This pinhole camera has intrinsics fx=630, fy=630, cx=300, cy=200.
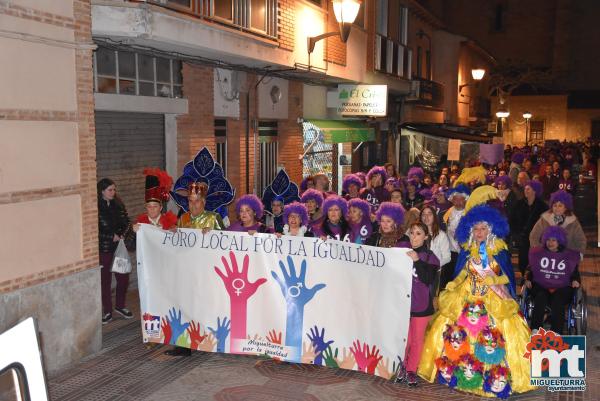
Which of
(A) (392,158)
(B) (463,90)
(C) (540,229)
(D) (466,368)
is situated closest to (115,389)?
(D) (466,368)

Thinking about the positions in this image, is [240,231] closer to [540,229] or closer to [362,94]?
[540,229]

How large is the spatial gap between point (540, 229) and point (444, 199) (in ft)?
7.36

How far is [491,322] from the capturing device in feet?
21.4

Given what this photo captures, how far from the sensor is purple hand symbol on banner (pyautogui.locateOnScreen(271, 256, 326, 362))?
7.07 m

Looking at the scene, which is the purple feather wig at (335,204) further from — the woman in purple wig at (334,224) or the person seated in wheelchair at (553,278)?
the person seated in wheelchair at (553,278)

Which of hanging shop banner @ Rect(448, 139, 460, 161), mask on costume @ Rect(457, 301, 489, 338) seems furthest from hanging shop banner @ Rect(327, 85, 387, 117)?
mask on costume @ Rect(457, 301, 489, 338)

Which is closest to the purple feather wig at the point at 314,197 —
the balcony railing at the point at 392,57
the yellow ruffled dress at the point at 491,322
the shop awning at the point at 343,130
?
the yellow ruffled dress at the point at 491,322

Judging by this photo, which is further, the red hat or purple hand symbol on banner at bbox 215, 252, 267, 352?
the red hat

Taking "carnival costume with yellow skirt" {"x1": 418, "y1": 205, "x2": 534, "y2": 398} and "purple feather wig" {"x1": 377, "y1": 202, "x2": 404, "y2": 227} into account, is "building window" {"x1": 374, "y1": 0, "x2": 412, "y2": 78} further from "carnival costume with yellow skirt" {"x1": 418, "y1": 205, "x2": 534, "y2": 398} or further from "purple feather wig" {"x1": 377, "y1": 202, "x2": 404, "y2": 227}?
"carnival costume with yellow skirt" {"x1": 418, "y1": 205, "x2": 534, "y2": 398}

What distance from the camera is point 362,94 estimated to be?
59.2 ft

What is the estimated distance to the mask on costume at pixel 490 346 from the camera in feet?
21.1

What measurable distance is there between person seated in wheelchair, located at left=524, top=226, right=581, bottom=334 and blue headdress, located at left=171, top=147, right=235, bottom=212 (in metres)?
4.74

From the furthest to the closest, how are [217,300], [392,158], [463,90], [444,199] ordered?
[463,90] < [392,158] < [444,199] < [217,300]

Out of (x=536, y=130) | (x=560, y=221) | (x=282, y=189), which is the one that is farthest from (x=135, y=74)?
(x=536, y=130)
